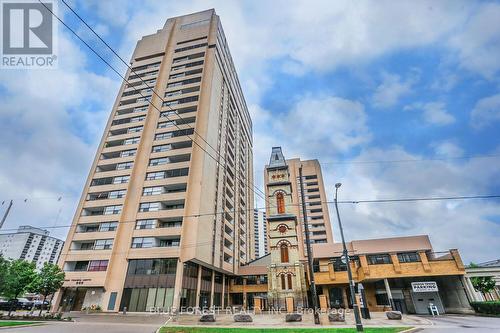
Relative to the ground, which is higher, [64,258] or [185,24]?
[185,24]

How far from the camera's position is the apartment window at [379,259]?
33.7 m

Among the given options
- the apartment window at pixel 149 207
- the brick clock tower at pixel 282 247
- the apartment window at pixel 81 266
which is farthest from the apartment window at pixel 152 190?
the brick clock tower at pixel 282 247

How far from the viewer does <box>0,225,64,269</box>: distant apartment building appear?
122875mm

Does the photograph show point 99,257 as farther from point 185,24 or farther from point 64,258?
point 185,24

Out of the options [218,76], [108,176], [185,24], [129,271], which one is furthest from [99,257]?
[185,24]

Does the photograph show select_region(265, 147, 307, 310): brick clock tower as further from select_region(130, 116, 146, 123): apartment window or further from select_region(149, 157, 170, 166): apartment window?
select_region(130, 116, 146, 123): apartment window

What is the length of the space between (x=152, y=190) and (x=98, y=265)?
12504mm

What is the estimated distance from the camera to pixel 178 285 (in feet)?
106

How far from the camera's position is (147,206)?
38812mm

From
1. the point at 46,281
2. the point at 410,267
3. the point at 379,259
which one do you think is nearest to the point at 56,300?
the point at 46,281

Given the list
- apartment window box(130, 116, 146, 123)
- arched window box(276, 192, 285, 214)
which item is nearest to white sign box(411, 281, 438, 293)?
arched window box(276, 192, 285, 214)

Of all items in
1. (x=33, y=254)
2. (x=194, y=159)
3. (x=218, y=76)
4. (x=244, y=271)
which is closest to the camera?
(x=194, y=159)

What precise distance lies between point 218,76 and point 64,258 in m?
43.1

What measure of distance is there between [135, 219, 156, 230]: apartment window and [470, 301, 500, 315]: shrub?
1563 inches
